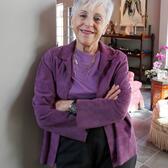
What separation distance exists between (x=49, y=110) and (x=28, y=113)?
0.19m

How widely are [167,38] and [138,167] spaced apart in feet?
11.9

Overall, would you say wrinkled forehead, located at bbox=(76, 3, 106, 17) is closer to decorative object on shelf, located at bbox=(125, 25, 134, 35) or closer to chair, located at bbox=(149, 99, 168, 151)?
chair, located at bbox=(149, 99, 168, 151)

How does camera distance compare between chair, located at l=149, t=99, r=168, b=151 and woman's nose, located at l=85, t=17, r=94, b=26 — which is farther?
chair, located at l=149, t=99, r=168, b=151

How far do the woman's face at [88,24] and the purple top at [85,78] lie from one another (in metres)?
0.07

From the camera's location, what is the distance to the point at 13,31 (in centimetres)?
109

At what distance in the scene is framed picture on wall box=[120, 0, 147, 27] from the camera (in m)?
5.93

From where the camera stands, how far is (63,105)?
112cm

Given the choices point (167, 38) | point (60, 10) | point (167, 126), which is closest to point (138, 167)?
point (167, 126)

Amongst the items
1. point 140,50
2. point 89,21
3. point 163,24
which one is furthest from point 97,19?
point 140,50

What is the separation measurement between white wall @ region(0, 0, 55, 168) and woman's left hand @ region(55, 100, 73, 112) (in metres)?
0.16

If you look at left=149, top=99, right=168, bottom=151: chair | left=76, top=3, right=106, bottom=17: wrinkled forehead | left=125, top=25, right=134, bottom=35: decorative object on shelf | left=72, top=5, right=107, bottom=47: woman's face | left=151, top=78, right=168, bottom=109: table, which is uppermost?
left=125, top=25, right=134, bottom=35: decorative object on shelf

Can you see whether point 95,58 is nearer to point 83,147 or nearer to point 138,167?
point 83,147

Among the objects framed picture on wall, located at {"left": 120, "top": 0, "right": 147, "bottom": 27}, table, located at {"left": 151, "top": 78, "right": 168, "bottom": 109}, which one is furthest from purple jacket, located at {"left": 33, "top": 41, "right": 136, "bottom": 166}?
framed picture on wall, located at {"left": 120, "top": 0, "right": 147, "bottom": 27}

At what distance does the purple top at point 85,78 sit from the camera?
1.15 m
